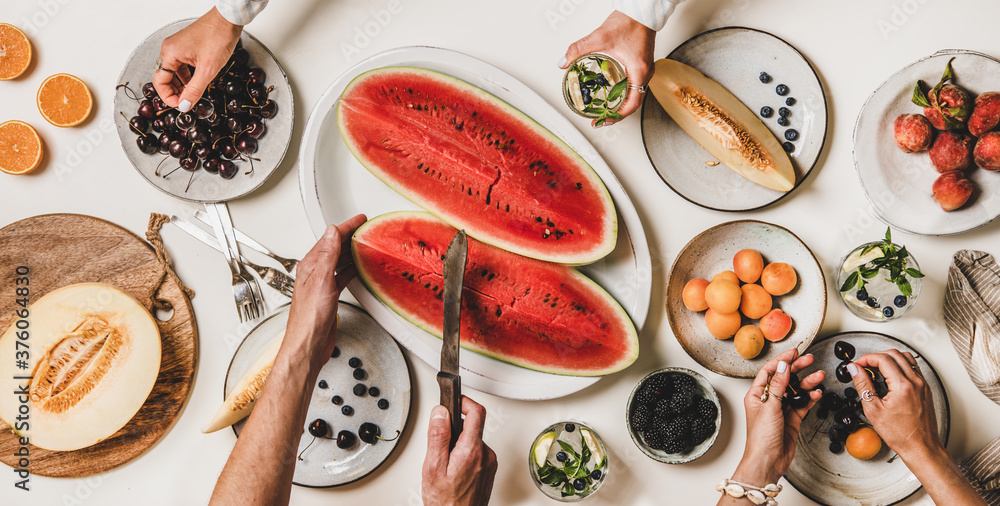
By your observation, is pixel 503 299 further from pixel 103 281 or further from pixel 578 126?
pixel 103 281

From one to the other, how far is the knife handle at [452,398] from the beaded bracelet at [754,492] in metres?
0.82

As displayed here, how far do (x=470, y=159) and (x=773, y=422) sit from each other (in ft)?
3.90

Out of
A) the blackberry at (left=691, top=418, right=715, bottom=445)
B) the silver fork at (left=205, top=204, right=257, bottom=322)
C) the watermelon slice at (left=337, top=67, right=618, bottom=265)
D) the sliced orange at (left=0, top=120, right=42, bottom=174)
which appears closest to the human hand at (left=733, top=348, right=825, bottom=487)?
the blackberry at (left=691, top=418, right=715, bottom=445)

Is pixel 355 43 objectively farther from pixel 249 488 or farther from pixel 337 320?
pixel 249 488

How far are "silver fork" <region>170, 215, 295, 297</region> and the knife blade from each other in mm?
561

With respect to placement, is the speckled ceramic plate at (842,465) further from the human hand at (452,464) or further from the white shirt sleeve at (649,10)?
the white shirt sleeve at (649,10)

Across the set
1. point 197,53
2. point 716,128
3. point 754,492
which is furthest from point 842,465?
point 197,53

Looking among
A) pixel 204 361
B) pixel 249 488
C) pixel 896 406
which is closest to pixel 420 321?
pixel 249 488

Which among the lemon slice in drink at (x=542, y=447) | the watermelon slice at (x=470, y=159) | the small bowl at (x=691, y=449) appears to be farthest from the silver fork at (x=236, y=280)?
the small bowl at (x=691, y=449)

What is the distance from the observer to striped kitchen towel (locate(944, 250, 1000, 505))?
160 cm

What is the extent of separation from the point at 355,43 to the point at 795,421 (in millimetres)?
1848

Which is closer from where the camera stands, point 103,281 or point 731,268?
point 731,268

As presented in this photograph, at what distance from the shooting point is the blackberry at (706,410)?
1.60 metres

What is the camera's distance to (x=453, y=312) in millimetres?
1567
